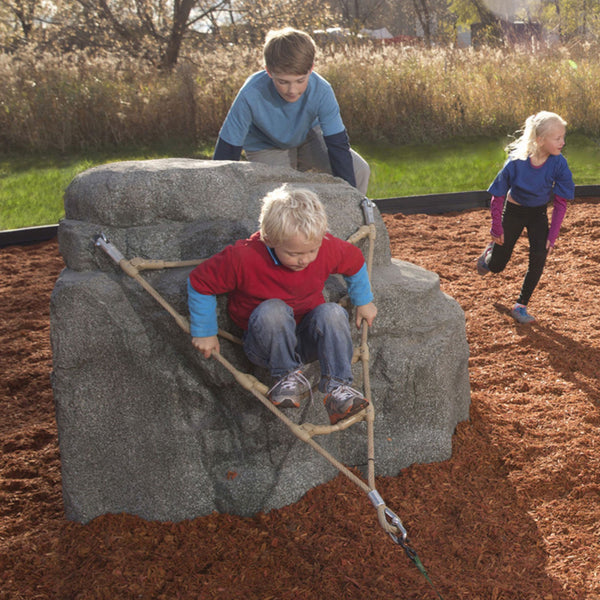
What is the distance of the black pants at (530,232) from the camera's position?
4133mm

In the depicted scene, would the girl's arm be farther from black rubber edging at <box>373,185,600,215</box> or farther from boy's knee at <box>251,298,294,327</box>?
black rubber edging at <box>373,185,600,215</box>

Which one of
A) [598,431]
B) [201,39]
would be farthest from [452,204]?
[201,39]

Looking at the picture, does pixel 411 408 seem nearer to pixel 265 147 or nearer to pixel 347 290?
pixel 347 290

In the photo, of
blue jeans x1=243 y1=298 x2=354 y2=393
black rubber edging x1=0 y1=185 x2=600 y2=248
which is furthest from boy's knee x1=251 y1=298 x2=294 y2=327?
black rubber edging x1=0 y1=185 x2=600 y2=248

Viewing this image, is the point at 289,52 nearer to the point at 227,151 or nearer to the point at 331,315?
the point at 227,151

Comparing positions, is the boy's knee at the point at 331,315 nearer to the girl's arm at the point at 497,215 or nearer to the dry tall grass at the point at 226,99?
the girl's arm at the point at 497,215

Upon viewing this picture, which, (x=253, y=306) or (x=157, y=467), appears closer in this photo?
(x=253, y=306)

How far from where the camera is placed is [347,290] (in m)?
2.65

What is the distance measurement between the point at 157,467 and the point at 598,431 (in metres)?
2.01

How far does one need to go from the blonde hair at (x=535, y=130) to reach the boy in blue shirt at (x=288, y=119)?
1.08 meters

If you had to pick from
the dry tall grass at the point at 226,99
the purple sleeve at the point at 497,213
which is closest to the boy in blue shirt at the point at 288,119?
the purple sleeve at the point at 497,213

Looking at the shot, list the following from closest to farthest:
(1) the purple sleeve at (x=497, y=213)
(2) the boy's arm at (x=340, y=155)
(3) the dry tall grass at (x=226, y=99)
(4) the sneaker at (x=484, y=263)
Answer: (2) the boy's arm at (x=340, y=155) → (1) the purple sleeve at (x=497, y=213) → (4) the sneaker at (x=484, y=263) → (3) the dry tall grass at (x=226, y=99)

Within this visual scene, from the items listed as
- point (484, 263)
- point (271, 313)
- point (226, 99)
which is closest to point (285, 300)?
point (271, 313)

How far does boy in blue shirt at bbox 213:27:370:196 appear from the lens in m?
3.04
